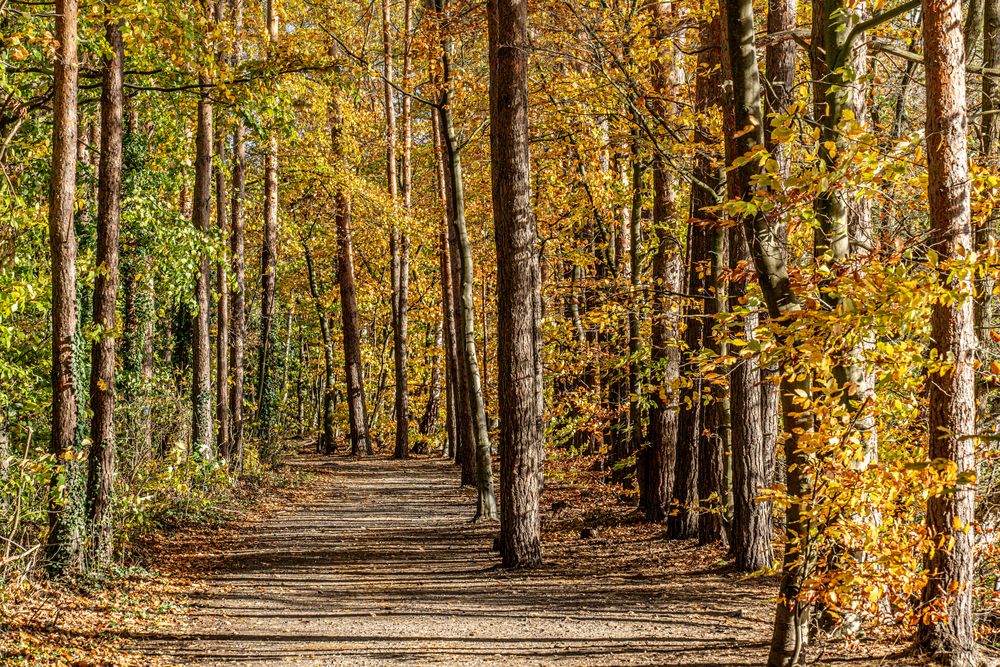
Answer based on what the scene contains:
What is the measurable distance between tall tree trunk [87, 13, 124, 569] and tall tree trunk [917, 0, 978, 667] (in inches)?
325

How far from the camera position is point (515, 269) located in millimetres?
10641

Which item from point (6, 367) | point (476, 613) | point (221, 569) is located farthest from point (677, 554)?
point (6, 367)

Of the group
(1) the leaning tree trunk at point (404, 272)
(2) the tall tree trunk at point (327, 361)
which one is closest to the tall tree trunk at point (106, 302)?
(1) the leaning tree trunk at point (404, 272)

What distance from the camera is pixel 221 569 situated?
441 inches

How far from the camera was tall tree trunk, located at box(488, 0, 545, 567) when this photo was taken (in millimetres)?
10641

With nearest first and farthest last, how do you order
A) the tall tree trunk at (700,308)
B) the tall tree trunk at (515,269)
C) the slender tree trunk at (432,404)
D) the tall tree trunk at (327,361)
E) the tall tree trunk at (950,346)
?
the tall tree trunk at (950,346) < the tall tree trunk at (515,269) < the tall tree trunk at (700,308) < the tall tree trunk at (327,361) < the slender tree trunk at (432,404)

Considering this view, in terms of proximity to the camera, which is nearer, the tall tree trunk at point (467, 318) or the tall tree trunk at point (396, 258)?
the tall tree trunk at point (467, 318)

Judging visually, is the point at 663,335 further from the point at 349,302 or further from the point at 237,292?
the point at 349,302

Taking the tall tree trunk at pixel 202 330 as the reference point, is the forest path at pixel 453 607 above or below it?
below

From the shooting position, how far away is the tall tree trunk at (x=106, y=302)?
988 centimetres

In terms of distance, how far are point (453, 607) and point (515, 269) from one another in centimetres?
399

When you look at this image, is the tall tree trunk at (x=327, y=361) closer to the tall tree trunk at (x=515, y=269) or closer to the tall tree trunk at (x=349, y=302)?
the tall tree trunk at (x=349, y=302)

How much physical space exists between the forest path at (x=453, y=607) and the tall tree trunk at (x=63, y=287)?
1598 mm

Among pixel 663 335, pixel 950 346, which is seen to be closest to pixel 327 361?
pixel 663 335
